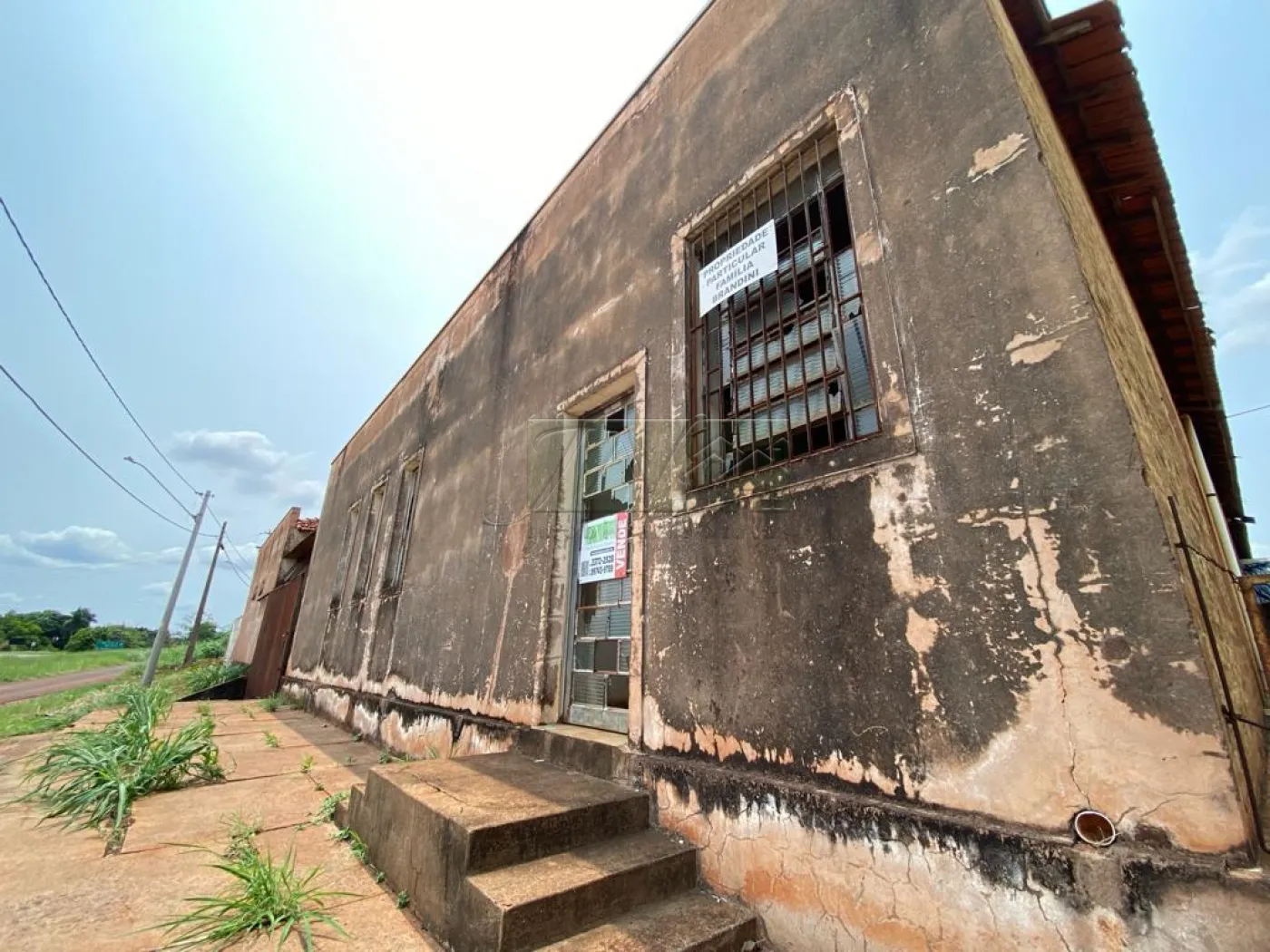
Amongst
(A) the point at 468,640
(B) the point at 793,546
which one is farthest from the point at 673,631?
(A) the point at 468,640

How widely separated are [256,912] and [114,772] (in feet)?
8.84

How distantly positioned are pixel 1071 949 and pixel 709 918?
3.93 feet

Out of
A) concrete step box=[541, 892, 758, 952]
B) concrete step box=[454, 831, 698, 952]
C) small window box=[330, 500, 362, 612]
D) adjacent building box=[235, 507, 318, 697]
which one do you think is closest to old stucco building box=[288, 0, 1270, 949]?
concrete step box=[541, 892, 758, 952]

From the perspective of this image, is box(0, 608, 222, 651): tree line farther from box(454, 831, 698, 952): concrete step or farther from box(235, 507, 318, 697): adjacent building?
box(454, 831, 698, 952): concrete step

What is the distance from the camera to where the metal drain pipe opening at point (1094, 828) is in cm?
142

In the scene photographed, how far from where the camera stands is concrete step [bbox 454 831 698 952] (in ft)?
5.91

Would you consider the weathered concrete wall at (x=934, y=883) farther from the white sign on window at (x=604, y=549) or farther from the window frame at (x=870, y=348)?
the white sign on window at (x=604, y=549)

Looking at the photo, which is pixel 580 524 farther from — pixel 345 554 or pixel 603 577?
pixel 345 554

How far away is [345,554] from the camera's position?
380 inches

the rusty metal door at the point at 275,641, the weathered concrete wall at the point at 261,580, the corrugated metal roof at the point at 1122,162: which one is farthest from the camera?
the weathered concrete wall at the point at 261,580

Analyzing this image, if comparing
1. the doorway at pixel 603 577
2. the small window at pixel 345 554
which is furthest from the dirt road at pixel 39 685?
the doorway at pixel 603 577

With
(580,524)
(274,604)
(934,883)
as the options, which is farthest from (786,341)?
(274,604)

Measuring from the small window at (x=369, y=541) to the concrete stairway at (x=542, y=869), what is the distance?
6.28 meters

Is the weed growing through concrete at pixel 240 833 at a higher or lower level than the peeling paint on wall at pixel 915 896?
lower
